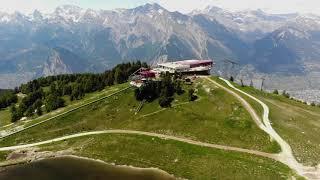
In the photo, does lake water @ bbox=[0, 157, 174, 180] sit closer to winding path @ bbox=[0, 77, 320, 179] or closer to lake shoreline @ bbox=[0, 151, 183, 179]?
lake shoreline @ bbox=[0, 151, 183, 179]

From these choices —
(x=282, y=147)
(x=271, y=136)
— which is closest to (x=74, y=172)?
(x=271, y=136)

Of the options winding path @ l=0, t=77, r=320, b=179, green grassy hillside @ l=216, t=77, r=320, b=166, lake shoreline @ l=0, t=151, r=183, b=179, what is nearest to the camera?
winding path @ l=0, t=77, r=320, b=179

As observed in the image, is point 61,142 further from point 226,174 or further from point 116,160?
point 226,174

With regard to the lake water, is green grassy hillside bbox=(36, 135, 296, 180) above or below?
above

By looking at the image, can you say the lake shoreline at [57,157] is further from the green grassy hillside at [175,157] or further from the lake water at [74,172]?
the green grassy hillside at [175,157]

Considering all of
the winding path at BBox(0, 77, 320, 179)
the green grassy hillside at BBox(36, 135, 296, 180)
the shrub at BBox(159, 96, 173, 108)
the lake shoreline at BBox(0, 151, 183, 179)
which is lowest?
the lake shoreline at BBox(0, 151, 183, 179)

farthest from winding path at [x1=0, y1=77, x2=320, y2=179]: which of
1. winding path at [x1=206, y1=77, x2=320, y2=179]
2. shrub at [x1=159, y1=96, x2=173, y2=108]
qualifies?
shrub at [x1=159, y1=96, x2=173, y2=108]

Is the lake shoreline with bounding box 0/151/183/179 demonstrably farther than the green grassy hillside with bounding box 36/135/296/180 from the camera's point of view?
Yes

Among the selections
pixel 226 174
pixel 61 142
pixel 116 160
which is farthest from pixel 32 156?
pixel 226 174

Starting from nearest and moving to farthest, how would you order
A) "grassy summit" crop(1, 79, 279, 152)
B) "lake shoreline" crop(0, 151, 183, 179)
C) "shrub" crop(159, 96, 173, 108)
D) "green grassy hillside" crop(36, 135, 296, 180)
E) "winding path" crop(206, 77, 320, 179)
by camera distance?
"winding path" crop(206, 77, 320, 179), "green grassy hillside" crop(36, 135, 296, 180), "lake shoreline" crop(0, 151, 183, 179), "grassy summit" crop(1, 79, 279, 152), "shrub" crop(159, 96, 173, 108)
